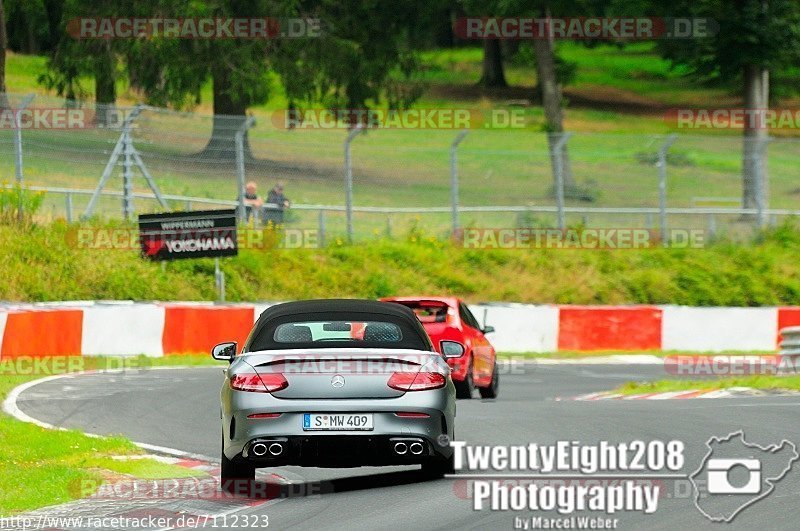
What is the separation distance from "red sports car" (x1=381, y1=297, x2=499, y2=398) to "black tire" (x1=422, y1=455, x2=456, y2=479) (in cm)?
616

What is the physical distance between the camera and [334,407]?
10070mm

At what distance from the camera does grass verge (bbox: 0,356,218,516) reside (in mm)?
10094

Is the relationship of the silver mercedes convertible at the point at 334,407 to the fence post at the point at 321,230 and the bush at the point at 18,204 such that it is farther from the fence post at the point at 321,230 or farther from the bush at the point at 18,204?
the fence post at the point at 321,230

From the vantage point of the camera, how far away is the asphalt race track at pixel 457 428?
30.1 feet

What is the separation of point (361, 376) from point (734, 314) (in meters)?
18.9

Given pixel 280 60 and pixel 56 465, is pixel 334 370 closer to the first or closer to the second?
pixel 56 465

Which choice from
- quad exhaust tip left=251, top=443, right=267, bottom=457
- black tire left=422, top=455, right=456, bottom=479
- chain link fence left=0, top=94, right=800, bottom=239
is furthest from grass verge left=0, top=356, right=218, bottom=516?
chain link fence left=0, top=94, right=800, bottom=239

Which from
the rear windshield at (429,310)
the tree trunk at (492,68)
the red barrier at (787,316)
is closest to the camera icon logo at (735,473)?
the rear windshield at (429,310)

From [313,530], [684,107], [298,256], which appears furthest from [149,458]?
[684,107]

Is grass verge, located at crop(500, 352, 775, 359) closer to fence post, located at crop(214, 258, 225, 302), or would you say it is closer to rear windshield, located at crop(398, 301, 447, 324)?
fence post, located at crop(214, 258, 225, 302)

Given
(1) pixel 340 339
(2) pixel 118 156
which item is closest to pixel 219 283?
(2) pixel 118 156

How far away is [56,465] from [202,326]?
1222 centimetres

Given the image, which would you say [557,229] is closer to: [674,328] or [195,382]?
[674,328]

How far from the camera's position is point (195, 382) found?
60.8ft
